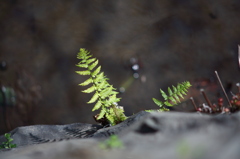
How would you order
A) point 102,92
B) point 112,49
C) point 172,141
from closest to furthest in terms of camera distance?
point 172,141 < point 102,92 < point 112,49

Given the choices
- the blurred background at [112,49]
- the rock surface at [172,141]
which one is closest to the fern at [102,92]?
the rock surface at [172,141]

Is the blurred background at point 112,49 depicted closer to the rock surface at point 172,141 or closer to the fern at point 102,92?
the fern at point 102,92

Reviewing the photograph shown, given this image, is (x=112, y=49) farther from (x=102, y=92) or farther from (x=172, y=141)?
(x=172, y=141)

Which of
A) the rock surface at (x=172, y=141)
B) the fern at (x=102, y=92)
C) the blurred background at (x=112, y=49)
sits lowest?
the rock surface at (x=172, y=141)

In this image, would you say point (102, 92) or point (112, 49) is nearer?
point (102, 92)

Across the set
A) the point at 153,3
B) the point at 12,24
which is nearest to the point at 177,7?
the point at 153,3

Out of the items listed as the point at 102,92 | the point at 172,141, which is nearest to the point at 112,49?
the point at 102,92

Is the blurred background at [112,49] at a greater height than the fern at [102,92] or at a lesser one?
greater
